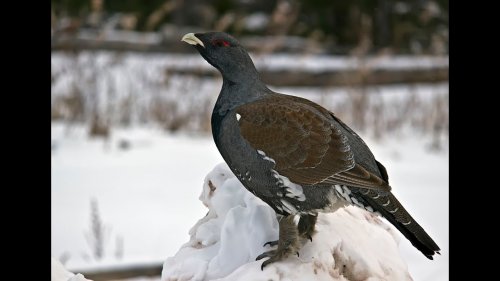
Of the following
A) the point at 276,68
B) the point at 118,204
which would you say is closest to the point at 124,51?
the point at 276,68

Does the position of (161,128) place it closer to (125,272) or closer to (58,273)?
(125,272)

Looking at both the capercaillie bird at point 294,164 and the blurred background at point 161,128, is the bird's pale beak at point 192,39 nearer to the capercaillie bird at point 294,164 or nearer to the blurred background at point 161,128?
the capercaillie bird at point 294,164

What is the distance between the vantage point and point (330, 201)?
2021 millimetres

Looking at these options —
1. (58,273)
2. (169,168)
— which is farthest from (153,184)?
(58,273)

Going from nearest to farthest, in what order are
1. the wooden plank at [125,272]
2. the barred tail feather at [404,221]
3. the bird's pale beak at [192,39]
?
the barred tail feather at [404,221] → the bird's pale beak at [192,39] → the wooden plank at [125,272]

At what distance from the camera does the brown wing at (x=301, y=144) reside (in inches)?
78.1

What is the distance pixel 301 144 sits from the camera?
2.01 meters

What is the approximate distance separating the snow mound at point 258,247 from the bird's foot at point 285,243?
2 cm

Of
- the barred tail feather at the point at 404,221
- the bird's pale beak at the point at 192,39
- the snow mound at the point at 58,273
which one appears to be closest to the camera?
the barred tail feather at the point at 404,221

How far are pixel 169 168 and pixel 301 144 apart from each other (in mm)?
3075

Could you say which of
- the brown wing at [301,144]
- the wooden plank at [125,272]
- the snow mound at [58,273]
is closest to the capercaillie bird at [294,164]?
the brown wing at [301,144]

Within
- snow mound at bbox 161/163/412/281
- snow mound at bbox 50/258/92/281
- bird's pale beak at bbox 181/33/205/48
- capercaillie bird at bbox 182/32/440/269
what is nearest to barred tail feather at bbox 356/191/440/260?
capercaillie bird at bbox 182/32/440/269

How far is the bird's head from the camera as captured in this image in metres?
2.09
